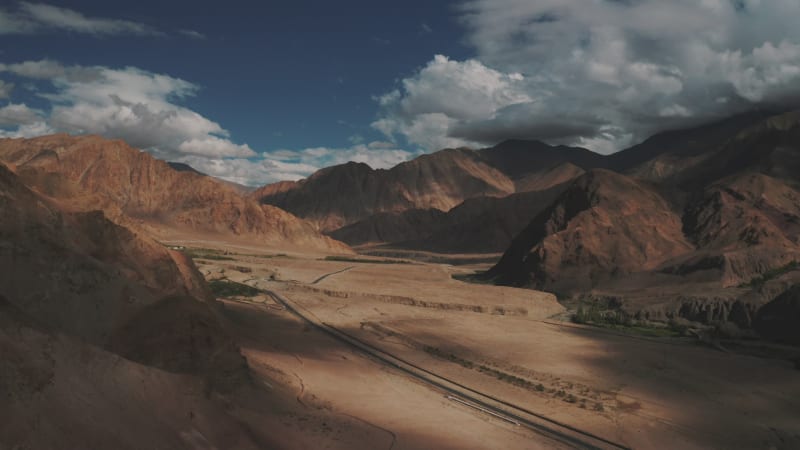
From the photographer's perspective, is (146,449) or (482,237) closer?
(146,449)

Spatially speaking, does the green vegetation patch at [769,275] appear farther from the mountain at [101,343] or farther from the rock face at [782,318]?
the mountain at [101,343]

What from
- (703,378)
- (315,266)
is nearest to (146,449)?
(703,378)

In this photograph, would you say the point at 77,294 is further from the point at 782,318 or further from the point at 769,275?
the point at 769,275

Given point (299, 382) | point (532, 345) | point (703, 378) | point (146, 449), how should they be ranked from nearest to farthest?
point (146, 449) < point (299, 382) < point (703, 378) < point (532, 345)

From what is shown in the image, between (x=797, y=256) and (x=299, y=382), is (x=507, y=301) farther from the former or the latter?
(x=299, y=382)

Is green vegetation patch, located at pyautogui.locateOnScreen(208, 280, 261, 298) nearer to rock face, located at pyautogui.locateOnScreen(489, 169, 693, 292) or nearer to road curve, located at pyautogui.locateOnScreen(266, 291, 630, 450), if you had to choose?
road curve, located at pyautogui.locateOnScreen(266, 291, 630, 450)

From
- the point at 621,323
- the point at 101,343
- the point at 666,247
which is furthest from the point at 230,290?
the point at 666,247
